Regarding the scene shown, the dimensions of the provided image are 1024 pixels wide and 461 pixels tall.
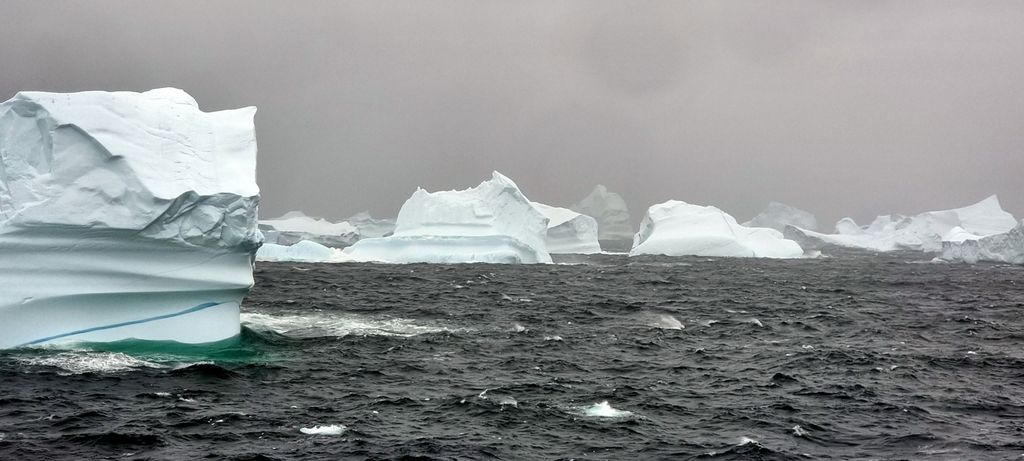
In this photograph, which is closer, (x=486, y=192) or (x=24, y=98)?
(x=24, y=98)

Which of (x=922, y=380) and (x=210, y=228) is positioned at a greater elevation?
(x=210, y=228)

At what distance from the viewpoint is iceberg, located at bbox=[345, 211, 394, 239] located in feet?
315

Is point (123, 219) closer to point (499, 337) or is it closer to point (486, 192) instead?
point (499, 337)

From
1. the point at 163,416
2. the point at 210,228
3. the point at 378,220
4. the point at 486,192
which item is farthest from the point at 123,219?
the point at 378,220

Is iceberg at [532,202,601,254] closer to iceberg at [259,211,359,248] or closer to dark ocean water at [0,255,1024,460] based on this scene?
iceberg at [259,211,359,248]

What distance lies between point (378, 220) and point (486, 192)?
1996 inches

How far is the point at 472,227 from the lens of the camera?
49.9 m

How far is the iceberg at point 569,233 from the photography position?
67.3 meters

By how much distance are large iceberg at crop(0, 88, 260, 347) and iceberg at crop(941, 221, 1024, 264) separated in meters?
53.4

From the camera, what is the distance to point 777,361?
1723cm

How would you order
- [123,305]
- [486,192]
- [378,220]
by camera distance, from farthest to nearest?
[378,220] → [486,192] → [123,305]

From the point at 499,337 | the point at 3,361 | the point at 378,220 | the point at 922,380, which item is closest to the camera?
the point at 3,361

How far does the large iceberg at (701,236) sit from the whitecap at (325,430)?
55277 millimetres

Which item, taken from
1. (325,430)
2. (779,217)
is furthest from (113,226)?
(779,217)
